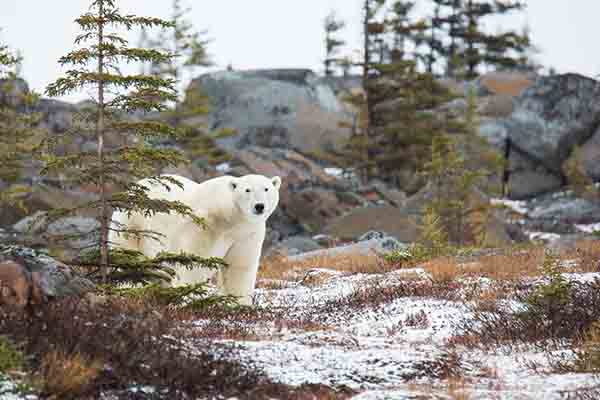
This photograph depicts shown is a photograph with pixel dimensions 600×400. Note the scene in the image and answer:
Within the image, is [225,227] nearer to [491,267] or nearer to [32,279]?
[491,267]

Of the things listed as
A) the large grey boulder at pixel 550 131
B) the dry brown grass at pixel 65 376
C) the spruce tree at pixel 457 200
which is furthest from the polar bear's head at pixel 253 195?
A: the large grey boulder at pixel 550 131

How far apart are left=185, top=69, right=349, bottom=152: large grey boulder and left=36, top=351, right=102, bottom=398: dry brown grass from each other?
3806 centimetres

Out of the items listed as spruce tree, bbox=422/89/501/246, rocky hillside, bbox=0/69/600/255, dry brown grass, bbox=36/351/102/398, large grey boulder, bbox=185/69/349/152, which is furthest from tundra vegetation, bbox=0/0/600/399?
large grey boulder, bbox=185/69/349/152

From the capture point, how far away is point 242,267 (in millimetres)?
11406

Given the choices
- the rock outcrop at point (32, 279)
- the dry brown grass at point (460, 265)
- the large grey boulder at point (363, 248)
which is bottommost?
the large grey boulder at point (363, 248)

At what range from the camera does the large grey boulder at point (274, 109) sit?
44.3 metres

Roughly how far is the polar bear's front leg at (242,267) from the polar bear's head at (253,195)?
667mm

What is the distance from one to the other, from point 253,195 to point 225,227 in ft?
2.39

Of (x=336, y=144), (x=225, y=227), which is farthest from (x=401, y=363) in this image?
(x=336, y=144)

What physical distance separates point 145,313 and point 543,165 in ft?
121

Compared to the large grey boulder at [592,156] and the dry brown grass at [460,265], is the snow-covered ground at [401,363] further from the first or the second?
the large grey boulder at [592,156]

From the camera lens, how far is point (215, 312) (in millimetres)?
8352

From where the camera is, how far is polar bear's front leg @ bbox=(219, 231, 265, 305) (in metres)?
11.3

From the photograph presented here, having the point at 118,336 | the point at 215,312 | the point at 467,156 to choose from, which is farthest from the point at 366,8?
the point at 118,336
